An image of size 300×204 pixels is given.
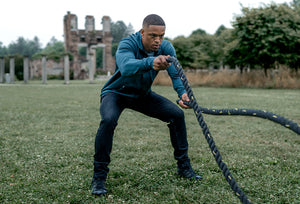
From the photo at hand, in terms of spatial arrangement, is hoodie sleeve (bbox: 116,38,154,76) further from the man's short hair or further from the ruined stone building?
the ruined stone building

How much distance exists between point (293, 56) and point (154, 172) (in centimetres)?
1906

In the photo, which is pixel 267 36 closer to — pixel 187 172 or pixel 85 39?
pixel 187 172

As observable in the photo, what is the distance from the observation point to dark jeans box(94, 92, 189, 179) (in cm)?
325

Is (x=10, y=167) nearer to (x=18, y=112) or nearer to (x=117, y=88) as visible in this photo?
(x=117, y=88)

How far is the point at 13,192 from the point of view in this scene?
3340 millimetres

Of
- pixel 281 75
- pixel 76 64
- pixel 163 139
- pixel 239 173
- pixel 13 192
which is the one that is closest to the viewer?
pixel 13 192

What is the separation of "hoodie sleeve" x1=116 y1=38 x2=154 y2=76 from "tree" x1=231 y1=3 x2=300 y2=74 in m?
18.6

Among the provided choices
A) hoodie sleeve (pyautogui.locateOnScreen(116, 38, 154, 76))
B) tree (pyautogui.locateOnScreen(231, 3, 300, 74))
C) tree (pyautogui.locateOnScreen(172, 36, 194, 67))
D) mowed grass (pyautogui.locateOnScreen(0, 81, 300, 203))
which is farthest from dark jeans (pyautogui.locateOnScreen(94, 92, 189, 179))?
tree (pyautogui.locateOnScreen(172, 36, 194, 67))

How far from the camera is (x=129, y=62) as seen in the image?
2795 mm

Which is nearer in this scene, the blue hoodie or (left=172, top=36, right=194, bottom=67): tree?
the blue hoodie

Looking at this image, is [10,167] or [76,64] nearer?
[10,167]

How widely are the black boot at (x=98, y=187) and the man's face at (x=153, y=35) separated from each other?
4.78ft

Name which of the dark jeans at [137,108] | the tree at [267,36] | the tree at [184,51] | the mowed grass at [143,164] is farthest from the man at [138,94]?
the tree at [184,51]

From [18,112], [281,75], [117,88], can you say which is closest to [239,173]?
[117,88]
